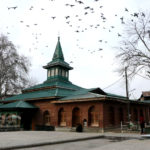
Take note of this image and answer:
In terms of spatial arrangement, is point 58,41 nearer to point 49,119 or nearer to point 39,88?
point 39,88

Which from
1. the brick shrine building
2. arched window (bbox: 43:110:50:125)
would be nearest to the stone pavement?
the brick shrine building

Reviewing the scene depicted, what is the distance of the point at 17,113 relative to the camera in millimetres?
27562

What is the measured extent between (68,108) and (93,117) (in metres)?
3.86

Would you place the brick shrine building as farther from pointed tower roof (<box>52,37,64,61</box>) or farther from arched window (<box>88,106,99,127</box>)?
pointed tower roof (<box>52,37,64,61</box>)

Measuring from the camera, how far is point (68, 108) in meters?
26.2

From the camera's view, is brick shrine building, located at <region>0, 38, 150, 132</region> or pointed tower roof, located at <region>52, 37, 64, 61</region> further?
pointed tower roof, located at <region>52, 37, 64, 61</region>

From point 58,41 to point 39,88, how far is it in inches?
451

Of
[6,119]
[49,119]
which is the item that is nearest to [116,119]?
[49,119]

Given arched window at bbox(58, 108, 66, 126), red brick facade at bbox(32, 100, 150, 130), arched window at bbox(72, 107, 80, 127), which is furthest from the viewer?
arched window at bbox(58, 108, 66, 126)

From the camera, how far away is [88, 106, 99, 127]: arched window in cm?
2362

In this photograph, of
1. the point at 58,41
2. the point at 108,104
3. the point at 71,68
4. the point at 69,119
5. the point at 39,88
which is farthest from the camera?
the point at 58,41

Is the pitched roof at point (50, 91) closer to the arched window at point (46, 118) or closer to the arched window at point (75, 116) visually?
the arched window at point (46, 118)

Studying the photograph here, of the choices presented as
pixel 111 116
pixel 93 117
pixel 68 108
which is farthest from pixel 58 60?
pixel 111 116

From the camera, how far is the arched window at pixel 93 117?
77.5 feet
